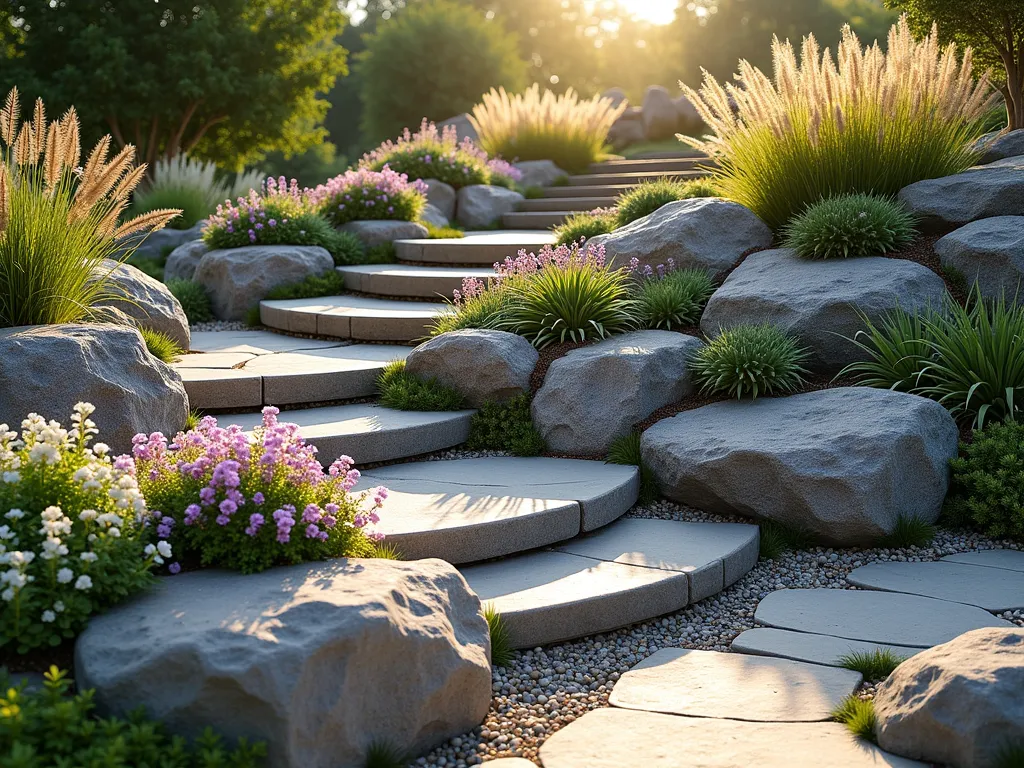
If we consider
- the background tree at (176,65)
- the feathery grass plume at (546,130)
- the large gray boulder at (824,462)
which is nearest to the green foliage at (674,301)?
the large gray boulder at (824,462)

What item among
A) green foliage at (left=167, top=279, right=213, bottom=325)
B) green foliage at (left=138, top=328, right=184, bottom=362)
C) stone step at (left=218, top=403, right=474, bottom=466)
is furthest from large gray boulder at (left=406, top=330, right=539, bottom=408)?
green foliage at (left=167, top=279, right=213, bottom=325)

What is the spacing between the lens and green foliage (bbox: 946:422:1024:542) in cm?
469

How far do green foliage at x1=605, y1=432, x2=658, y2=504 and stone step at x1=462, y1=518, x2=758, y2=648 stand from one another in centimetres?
37

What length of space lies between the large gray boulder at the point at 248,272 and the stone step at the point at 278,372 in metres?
1.37

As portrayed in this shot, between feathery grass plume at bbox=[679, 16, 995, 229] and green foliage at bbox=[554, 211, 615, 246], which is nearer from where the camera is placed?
feathery grass plume at bbox=[679, 16, 995, 229]

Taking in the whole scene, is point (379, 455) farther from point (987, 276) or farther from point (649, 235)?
point (987, 276)

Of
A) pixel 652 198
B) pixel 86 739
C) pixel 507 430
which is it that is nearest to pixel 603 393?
pixel 507 430

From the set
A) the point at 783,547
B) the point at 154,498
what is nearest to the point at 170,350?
the point at 154,498

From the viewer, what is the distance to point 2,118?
403 centimetres

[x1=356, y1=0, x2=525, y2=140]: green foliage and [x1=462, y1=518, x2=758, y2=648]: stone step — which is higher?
[x1=356, y1=0, x2=525, y2=140]: green foliage

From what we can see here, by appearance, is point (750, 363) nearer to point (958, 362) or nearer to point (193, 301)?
point (958, 362)

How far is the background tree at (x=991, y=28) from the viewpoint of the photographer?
8.10 metres

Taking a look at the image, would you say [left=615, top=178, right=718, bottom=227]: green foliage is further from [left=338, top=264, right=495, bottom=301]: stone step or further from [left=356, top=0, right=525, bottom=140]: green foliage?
[left=356, top=0, right=525, bottom=140]: green foliage

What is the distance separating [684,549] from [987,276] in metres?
3.07
